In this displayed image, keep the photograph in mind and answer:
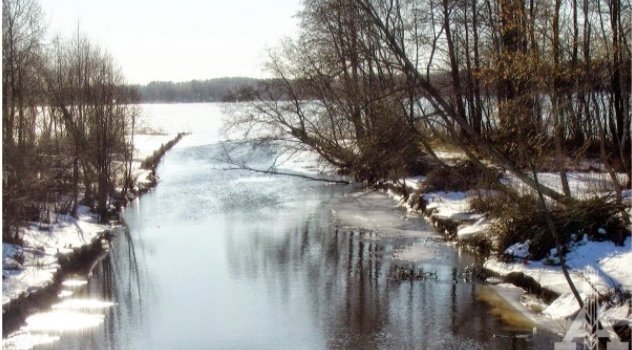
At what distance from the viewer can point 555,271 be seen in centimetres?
1114

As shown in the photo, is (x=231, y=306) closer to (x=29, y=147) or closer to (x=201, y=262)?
(x=201, y=262)

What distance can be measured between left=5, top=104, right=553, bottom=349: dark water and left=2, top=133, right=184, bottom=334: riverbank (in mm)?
474

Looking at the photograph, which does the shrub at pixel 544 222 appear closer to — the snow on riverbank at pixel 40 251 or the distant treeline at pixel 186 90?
the snow on riverbank at pixel 40 251

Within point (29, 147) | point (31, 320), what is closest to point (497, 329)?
point (31, 320)

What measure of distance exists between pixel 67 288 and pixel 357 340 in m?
5.26

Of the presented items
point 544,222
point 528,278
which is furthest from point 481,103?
point 528,278

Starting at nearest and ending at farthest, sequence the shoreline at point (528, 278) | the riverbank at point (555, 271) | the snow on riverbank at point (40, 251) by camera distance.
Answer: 1. the riverbank at point (555, 271)
2. the shoreline at point (528, 278)
3. the snow on riverbank at point (40, 251)

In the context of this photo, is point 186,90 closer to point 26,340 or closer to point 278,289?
point 278,289

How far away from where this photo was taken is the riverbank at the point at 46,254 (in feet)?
35.8

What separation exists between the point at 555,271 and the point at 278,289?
4.34 metres

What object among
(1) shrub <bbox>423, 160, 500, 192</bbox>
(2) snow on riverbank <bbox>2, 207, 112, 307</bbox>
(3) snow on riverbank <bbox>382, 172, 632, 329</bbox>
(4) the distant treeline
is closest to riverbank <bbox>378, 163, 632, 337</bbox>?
(3) snow on riverbank <bbox>382, 172, 632, 329</bbox>

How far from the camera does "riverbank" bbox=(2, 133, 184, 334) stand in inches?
429

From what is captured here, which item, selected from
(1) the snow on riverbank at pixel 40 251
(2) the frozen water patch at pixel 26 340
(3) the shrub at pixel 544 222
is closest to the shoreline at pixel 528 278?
(3) the shrub at pixel 544 222

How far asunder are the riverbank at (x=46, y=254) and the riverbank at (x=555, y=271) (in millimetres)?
6285
